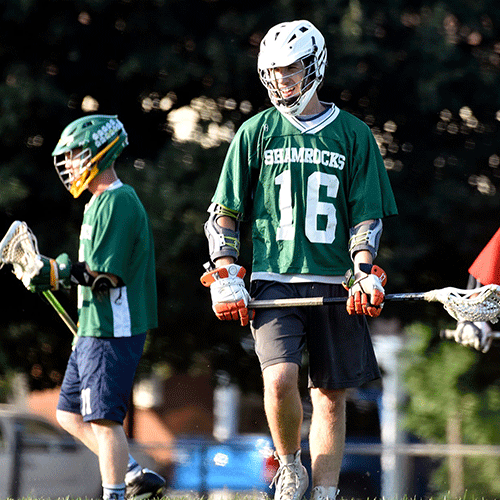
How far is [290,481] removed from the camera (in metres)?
4.16

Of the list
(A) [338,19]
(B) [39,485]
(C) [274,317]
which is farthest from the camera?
(B) [39,485]

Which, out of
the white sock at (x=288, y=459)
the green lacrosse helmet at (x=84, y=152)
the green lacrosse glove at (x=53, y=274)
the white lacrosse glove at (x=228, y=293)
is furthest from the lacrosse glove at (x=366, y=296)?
the green lacrosse helmet at (x=84, y=152)

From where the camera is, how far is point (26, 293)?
9797 mm

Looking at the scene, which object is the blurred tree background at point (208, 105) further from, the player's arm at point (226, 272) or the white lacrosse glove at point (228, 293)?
the white lacrosse glove at point (228, 293)

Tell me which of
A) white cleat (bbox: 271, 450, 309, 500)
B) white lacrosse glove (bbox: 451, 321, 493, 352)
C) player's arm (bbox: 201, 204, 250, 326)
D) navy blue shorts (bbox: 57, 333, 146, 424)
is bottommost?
white cleat (bbox: 271, 450, 309, 500)

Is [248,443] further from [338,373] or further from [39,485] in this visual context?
[338,373]

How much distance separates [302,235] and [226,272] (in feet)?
1.23

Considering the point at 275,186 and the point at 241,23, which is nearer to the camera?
the point at 275,186

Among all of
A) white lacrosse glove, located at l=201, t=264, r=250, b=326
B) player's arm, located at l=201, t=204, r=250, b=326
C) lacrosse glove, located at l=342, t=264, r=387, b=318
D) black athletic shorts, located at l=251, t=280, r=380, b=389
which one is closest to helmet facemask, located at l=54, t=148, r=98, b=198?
player's arm, located at l=201, t=204, r=250, b=326

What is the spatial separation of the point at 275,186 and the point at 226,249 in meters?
0.36

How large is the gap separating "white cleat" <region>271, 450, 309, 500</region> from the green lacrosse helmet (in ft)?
6.05

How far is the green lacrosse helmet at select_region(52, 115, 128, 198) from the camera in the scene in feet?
16.5

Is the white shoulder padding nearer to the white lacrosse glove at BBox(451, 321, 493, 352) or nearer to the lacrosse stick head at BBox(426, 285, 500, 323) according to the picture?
the lacrosse stick head at BBox(426, 285, 500, 323)

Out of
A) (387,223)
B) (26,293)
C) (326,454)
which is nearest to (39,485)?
(26,293)
